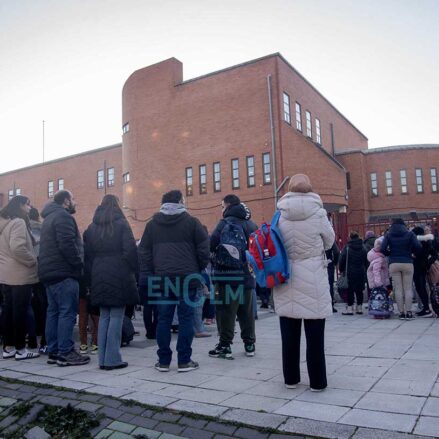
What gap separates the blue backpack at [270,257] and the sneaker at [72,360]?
2.67 meters

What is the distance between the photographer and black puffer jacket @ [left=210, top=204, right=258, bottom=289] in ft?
19.1

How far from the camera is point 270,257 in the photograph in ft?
14.0

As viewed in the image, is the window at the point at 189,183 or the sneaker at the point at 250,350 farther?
the window at the point at 189,183

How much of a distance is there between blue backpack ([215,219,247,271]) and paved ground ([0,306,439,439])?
1.21 m

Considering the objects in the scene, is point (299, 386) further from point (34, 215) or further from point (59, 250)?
point (34, 215)

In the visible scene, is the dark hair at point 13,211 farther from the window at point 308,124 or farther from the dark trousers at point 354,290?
the window at point 308,124

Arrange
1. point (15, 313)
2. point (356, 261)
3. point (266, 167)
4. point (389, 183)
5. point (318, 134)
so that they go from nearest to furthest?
1. point (15, 313)
2. point (356, 261)
3. point (266, 167)
4. point (318, 134)
5. point (389, 183)

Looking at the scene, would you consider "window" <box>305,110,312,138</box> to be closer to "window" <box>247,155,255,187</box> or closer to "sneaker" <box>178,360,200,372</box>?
"window" <box>247,155,255,187</box>

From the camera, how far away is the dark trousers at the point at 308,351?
409 cm

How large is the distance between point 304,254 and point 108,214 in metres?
2.52

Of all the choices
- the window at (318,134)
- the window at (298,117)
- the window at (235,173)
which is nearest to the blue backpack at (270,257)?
the window at (235,173)

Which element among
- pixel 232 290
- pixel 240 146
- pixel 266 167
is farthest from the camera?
pixel 240 146

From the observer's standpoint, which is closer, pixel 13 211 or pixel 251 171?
pixel 13 211

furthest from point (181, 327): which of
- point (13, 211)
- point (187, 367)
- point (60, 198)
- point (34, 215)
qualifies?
point (34, 215)
